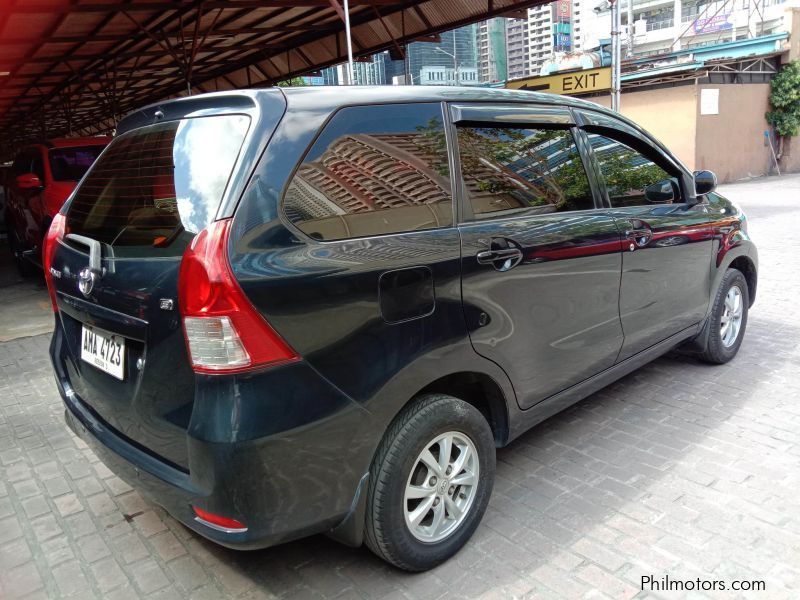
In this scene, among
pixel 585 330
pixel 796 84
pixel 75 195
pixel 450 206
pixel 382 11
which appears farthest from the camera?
pixel 796 84

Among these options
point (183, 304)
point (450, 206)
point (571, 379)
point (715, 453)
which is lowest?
point (715, 453)

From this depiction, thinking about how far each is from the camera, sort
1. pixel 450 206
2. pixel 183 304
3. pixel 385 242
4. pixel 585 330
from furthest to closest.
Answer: pixel 585 330 → pixel 450 206 → pixel 385 242 → pixel 183 304

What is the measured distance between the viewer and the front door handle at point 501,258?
254 centimetres

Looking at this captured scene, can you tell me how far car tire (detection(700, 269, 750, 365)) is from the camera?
432 cm

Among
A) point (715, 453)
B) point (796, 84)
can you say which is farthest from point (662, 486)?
point (796, 84)

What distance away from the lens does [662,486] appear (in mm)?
3010

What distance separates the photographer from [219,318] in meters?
1.90

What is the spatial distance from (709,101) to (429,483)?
71.7ft

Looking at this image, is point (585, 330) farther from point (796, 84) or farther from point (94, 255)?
point (796, 84)

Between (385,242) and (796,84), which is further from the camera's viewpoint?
(796,84)

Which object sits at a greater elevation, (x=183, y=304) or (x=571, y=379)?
(x=183, y=304)

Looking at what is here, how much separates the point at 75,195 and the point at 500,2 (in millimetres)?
9028

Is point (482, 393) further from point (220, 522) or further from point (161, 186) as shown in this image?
point (161, 186)

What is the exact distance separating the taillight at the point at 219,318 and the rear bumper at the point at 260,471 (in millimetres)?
63
